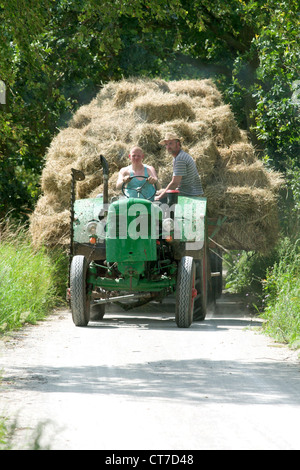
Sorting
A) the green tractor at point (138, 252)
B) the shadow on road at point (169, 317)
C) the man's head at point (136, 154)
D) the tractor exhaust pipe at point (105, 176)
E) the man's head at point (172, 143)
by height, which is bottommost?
the shadow on road at point (169, 317)

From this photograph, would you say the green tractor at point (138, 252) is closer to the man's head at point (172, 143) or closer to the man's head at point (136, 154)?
the man's head at point (136, 154)

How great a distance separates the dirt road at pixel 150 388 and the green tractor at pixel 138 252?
0.56 metres

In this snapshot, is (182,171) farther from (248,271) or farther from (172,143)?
(248,271)

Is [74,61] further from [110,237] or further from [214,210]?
[110,237]

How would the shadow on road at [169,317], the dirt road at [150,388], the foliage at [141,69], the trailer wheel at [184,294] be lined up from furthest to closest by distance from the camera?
the foliage at [141,69], the shadow on road at [169,317], the trailer wheel at [184,294], the dirt road at [150,388]

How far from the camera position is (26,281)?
12.2 m

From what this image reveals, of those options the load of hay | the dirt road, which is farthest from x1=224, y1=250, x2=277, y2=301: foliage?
the dirt road

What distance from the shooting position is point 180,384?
6680mm

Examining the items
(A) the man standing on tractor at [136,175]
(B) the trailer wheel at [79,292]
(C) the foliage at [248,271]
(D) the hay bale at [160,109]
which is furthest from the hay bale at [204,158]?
(B) the trailer wheel at [79,292]

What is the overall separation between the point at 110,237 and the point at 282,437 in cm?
593

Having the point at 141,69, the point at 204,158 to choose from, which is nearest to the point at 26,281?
the point at 204,158

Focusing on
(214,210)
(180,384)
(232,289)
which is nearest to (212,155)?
(214,210)

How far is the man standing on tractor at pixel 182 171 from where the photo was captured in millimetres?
12039
